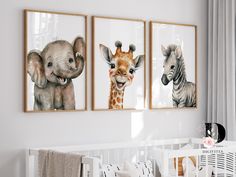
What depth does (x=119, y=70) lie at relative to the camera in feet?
12.7

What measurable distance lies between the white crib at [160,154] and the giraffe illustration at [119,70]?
1.14ft

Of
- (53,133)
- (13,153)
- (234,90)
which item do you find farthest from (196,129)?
(13,153)

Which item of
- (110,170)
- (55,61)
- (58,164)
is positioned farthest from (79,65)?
(58,164)

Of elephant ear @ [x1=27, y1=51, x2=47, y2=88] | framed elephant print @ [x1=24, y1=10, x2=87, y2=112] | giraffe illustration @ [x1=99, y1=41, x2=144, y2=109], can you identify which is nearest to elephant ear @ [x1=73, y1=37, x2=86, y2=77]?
framed elephant print @ [x1=24, y1=10, x2=87, y2=112]

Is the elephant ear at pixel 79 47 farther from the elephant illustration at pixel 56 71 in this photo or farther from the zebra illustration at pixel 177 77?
the zebra illustration at pixel 177 77

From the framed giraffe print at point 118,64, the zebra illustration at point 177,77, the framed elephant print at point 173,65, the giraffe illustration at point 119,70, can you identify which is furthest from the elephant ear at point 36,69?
the zebra illustration at point 177,77

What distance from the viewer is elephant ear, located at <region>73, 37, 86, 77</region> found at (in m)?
3.66

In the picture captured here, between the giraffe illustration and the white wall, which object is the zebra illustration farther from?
the giraffe illustration

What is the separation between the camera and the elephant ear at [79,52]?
366 cm

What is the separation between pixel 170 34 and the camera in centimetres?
416

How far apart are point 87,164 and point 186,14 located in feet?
6.46

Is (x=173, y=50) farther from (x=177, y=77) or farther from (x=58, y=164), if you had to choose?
(x=58, y=164)

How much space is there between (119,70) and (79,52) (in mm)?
379

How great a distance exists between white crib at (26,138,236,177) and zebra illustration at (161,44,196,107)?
0.34 meters
